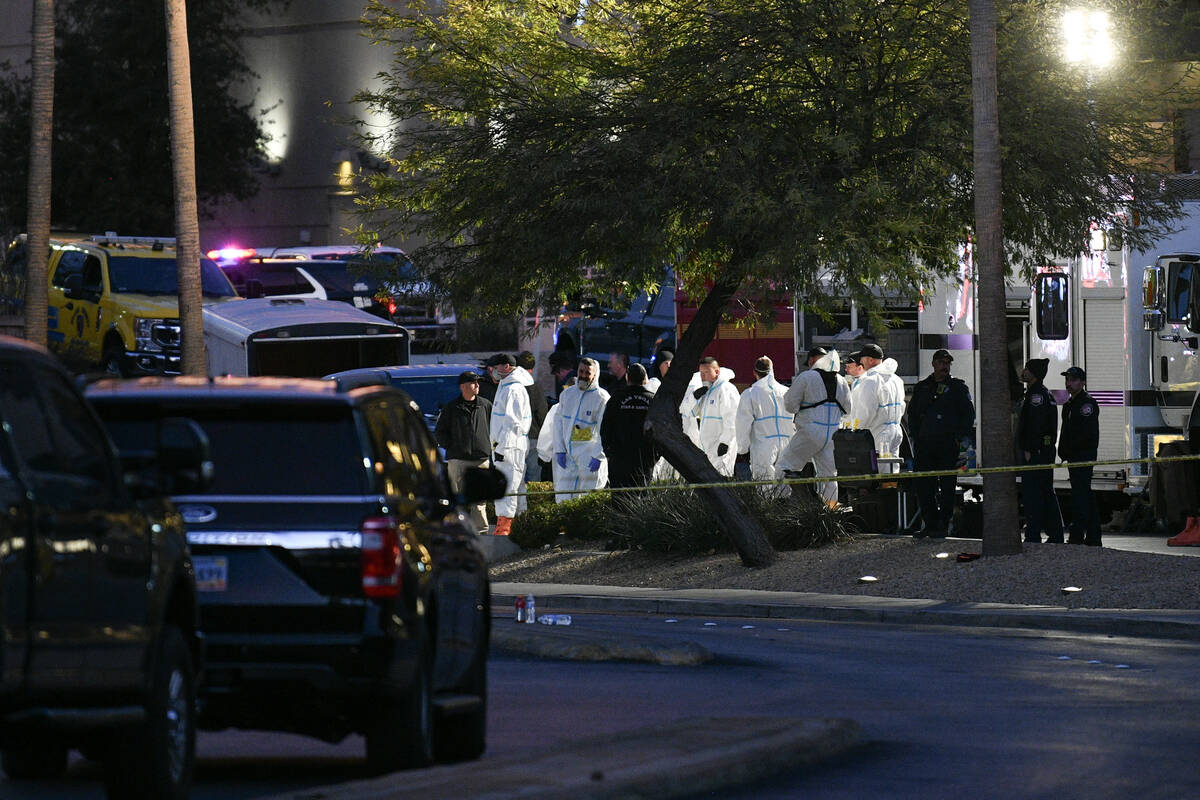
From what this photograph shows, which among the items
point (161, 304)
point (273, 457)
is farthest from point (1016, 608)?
point (161, 304)

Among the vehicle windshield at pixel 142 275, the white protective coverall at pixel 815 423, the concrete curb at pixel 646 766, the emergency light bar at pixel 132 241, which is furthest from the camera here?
the emergency light bar at pixel 132 241

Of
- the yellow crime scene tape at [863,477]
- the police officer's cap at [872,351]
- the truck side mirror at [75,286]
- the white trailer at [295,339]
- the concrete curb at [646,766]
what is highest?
the truck side mirror at [75,286]

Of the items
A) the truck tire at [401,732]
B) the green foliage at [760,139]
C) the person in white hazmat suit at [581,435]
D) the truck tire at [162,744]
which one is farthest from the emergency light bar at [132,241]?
the truck tire at [162,744]

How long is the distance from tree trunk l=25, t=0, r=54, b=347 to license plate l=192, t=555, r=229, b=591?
20174 mm

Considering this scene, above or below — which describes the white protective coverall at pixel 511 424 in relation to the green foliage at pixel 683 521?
above

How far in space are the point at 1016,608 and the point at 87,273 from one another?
17.6 m

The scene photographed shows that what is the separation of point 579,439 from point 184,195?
517 cm

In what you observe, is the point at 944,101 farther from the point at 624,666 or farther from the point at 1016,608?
the point at 624,666

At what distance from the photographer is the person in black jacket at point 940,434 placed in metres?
22.8

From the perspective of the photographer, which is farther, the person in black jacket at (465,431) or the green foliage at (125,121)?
the green foliage at (125,121)

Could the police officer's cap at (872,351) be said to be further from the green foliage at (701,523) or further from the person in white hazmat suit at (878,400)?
the green foliage at (701,523)

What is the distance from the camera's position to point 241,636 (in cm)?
876

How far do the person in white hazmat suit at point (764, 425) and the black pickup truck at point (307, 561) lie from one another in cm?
1597

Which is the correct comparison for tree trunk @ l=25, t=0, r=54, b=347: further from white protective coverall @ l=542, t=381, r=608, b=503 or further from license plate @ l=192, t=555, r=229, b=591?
license plate @ l=192, t=555, r=229, b=591
